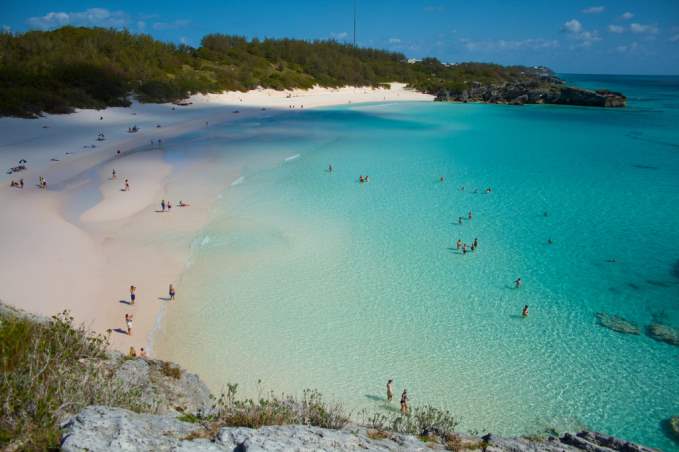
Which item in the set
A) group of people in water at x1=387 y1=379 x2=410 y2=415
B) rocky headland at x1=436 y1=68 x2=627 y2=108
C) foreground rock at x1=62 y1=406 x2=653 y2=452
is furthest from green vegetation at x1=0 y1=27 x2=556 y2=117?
→ foreground rock at x1=62 y1=406 x2=653 y2=452

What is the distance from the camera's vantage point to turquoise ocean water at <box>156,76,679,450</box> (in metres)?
10.1

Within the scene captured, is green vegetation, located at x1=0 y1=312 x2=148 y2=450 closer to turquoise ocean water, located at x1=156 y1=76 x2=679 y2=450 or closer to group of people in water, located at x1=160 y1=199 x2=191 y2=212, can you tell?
turquoise ocean water, located at x1=156 y1=76 x2=679 y2=450

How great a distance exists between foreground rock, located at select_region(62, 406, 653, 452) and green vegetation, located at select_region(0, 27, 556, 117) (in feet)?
127

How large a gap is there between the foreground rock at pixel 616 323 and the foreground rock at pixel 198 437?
30.8ft

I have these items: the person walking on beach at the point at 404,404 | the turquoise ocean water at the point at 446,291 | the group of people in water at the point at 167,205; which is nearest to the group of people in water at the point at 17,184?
the group of people in water at the point at 167,205

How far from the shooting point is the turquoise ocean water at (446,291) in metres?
10.1

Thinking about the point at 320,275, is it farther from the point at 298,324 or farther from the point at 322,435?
the point at 322,435

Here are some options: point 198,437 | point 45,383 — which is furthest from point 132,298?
point 198,437

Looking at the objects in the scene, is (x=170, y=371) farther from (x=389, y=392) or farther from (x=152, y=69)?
(x=152, y=69)

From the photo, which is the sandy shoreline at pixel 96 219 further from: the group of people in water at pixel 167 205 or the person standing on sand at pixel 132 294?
the group of people in water at pixel 167 205

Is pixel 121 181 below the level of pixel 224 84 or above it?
below

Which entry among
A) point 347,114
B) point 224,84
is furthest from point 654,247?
point 224,84

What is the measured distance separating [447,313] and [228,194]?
13915 millimetres

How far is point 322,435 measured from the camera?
435 centimetres
